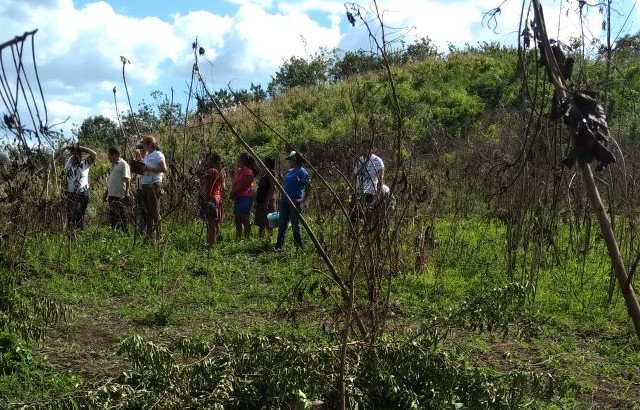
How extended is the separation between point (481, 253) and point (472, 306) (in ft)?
20.1

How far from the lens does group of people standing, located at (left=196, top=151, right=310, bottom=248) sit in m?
10.7

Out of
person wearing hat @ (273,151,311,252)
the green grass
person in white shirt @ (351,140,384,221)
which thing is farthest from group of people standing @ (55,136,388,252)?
person in white shirt @ (351,140,384,221)

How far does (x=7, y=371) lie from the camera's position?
5.15m

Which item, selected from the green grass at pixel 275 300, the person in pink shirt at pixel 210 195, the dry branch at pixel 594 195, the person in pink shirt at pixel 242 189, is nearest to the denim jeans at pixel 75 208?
the green grass at pixel 275 300

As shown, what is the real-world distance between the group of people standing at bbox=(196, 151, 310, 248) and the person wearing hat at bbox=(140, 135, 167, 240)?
20.2 inches

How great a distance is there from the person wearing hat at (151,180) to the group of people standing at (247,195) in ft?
1.69

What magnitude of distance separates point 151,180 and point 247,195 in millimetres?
1666

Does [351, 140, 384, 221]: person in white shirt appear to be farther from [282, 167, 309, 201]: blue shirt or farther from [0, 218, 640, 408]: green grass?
[282, 167, 309, 201]: blue shirt

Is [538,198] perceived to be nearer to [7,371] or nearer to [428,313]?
[428,313]

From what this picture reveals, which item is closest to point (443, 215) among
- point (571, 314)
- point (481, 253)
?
point (481, 253)

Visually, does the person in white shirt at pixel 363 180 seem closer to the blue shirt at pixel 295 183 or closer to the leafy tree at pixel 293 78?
the blue shirt at pixel 295 183

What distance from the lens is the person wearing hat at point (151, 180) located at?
35.4 ft

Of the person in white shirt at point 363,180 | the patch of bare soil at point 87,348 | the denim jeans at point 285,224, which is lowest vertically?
the patch of bare soil at point 87,348

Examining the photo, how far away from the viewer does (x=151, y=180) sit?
10883 mm
